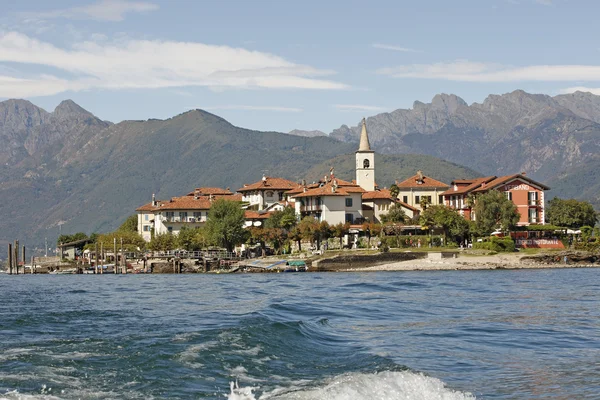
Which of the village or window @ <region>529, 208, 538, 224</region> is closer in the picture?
the village

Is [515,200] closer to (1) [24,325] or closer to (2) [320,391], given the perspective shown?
(1) [24,325]

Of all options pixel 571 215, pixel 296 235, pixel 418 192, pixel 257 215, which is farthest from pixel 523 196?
pixel 257 215

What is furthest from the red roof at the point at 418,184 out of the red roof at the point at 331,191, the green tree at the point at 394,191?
the red roof at the point at 331,191

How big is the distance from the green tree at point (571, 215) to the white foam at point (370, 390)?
93389mm

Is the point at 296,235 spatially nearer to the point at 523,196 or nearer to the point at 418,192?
the point at 418,192

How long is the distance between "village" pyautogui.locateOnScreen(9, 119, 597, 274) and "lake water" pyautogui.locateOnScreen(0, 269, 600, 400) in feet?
171

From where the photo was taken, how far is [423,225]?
108m

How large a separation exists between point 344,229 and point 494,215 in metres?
17.8

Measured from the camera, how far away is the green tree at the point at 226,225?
360 ft

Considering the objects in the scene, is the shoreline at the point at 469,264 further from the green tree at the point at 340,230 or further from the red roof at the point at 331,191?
the red roof at the point at 331,191

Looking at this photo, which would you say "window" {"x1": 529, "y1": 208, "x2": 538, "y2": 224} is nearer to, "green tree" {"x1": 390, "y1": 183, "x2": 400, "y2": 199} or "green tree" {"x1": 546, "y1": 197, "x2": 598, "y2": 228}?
"green tree" {"x1": 546, "y1": 197, "x2": 598, "y2": 228}

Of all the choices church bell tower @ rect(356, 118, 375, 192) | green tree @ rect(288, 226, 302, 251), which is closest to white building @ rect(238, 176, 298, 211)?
church bell tower @ rect(356, 118, 375, 192)

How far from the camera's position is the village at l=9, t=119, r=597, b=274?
101250 mm

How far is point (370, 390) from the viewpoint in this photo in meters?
21.5
